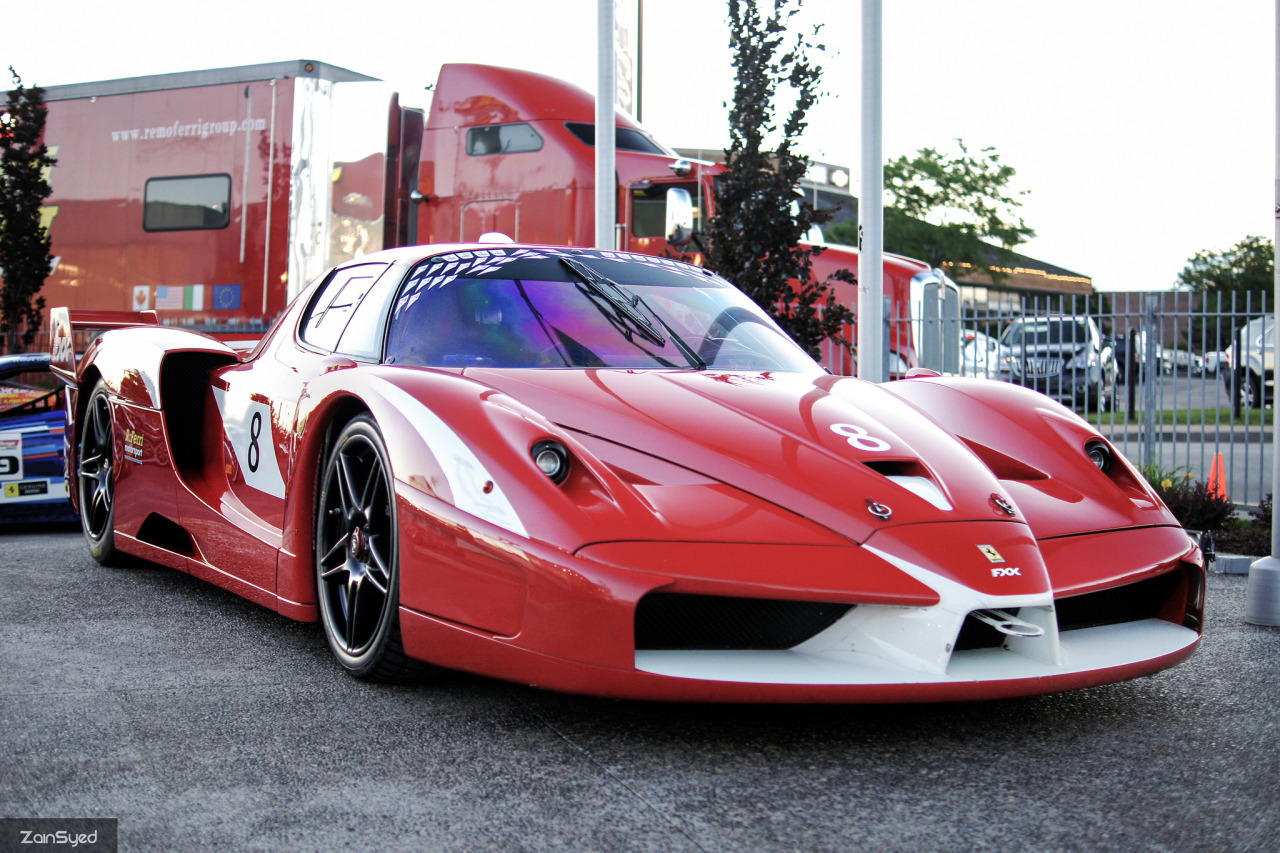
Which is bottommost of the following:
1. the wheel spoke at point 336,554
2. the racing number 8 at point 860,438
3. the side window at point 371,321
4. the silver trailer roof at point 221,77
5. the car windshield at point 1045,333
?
the wheel spoke at point 336,554

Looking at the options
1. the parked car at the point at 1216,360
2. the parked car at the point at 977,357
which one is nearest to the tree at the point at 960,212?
the parked car at the point at 977,357

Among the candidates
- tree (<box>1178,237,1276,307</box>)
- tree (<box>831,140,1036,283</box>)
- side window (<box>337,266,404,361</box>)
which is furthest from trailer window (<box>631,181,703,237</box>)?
tree (<box>1178,237,1276,307</box>)

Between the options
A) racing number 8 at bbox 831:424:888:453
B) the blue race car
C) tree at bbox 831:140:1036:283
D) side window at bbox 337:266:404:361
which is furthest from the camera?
tree at bbox 831:140:1036:283

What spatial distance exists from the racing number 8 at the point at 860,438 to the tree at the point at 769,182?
190 inches

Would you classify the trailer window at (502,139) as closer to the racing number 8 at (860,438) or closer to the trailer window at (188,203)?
the trailer window at (188,203)

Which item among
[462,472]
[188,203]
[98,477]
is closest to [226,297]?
[188,203]

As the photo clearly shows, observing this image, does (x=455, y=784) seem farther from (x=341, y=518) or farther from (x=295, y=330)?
(x=295, y=330)

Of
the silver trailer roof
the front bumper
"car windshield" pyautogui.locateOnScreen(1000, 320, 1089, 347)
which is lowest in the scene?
the front bumper

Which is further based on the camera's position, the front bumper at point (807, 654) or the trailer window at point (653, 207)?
the trailer window at point (653, 207)

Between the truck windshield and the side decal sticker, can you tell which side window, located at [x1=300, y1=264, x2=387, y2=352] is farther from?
the truck windshield

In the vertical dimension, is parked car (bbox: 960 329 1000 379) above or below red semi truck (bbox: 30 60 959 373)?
below

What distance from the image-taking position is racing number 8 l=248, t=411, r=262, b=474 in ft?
12.9

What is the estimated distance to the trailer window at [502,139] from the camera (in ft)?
36.1

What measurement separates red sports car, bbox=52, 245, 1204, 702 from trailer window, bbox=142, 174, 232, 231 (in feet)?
25.2
